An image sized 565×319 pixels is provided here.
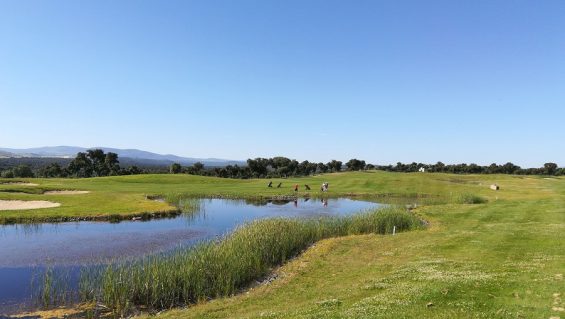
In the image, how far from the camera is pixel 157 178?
79.9 metres

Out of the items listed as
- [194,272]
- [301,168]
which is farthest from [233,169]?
[194,272]

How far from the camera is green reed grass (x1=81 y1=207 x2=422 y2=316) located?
16.5m

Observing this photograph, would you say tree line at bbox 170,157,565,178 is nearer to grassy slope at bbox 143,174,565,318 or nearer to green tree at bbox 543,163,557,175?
green tree at bbox 543,163,557,175

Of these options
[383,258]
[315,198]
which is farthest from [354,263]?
[315,198]

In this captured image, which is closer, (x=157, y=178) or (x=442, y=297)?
(x=442, y=297)

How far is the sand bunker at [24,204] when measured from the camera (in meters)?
41.0

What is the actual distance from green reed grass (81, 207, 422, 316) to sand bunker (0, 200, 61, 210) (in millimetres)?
25953

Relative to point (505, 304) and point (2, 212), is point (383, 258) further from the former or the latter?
point (2, 212)

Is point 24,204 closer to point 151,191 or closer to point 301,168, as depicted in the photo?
point 151,191

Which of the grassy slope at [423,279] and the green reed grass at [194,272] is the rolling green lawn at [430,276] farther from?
the green reed grass at [194,272]

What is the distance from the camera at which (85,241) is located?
28.6m

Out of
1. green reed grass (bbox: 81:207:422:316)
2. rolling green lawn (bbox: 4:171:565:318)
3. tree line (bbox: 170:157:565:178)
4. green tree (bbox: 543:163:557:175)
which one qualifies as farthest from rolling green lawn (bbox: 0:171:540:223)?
green tree (bbox: 543:163:557:175)

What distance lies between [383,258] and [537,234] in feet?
33.2

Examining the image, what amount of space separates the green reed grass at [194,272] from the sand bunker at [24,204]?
2595 centimetres
